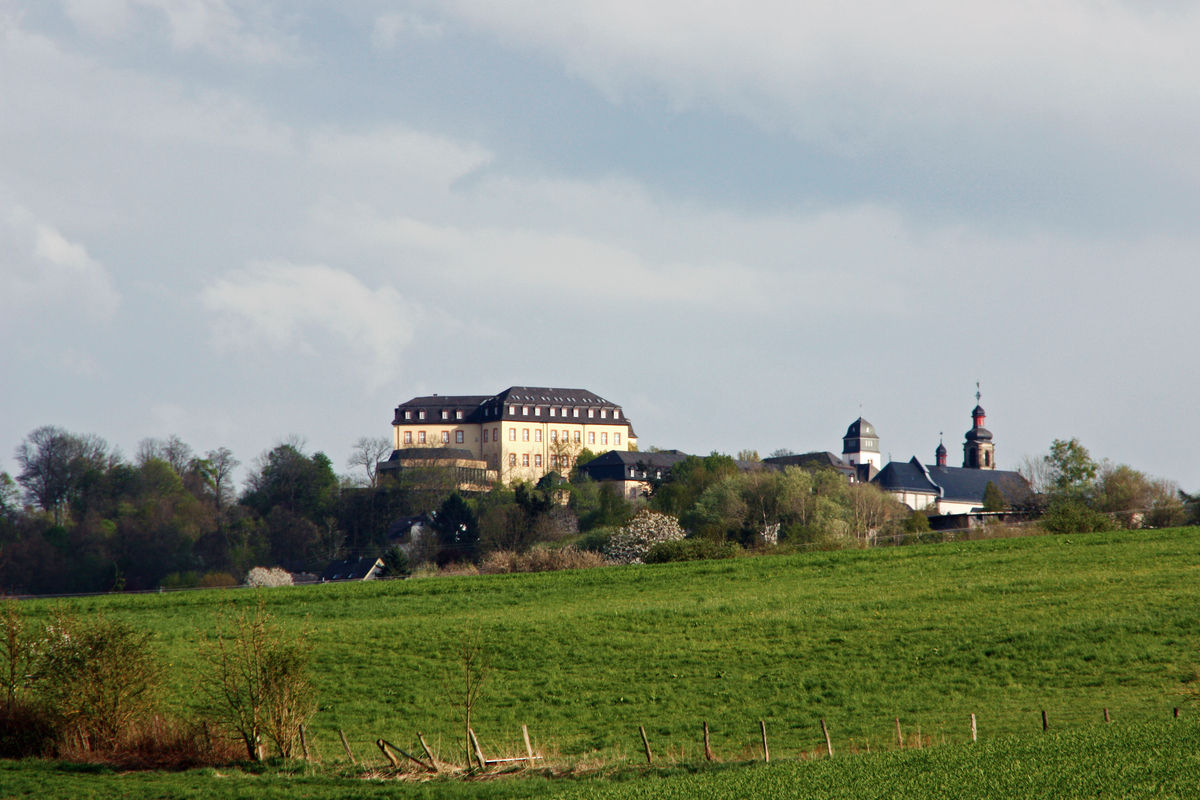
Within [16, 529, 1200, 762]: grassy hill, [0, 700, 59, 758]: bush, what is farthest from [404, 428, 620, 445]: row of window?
[0, 700, 59, 758]: bush

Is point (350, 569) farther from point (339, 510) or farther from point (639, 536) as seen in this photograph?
point (639, 536)

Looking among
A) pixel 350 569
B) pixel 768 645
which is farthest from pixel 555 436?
pixel 768 645

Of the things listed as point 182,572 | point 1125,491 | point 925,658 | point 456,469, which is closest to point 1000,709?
point 925,658

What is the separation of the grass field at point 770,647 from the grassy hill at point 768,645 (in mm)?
85

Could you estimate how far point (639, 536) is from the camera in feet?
225

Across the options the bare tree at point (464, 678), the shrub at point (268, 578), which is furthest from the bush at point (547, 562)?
the shrub at point (268, 578)

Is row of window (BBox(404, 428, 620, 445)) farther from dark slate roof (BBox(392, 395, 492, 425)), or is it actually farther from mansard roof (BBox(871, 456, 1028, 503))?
mansard roof (BBox(871, 456, 1028, 503))

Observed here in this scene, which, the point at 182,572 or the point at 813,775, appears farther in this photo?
the point at 182,572

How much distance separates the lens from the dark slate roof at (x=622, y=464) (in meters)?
123

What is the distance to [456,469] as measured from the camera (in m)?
120

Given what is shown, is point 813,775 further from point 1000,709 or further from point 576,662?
point 576,662

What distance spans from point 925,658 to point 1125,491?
138ft

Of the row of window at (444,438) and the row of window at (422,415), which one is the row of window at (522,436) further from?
the row of window at (422,415)

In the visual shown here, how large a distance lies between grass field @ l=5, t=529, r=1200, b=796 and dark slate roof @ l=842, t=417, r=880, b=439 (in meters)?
116
